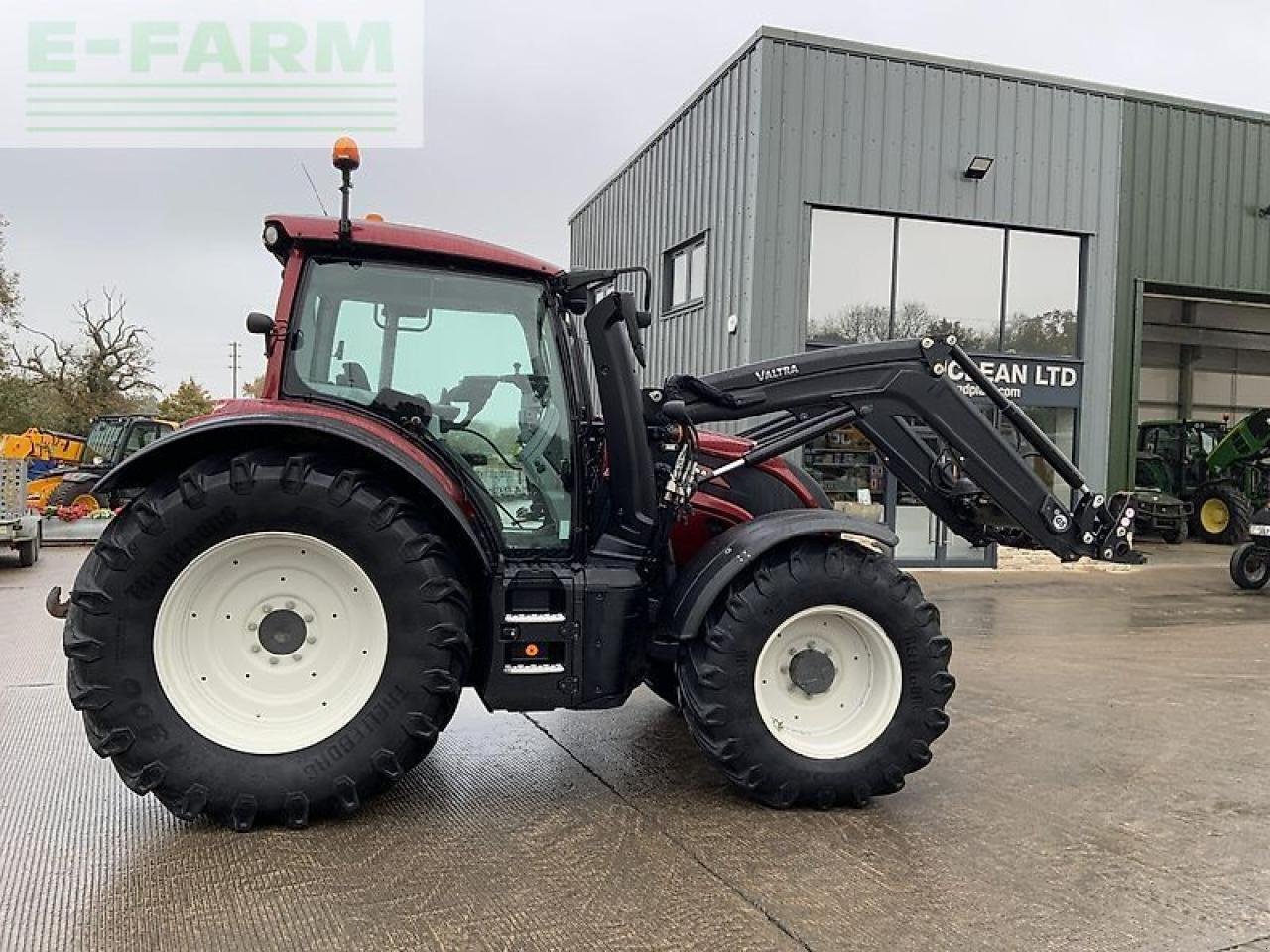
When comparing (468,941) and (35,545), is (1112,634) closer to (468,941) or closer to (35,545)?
(468,941)

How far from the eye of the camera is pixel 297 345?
3.87 metres

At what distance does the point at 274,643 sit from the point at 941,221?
1186cm

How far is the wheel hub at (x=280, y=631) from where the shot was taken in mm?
3750

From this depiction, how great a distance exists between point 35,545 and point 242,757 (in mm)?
11289

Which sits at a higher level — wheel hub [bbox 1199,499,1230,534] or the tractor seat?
the tractor seat

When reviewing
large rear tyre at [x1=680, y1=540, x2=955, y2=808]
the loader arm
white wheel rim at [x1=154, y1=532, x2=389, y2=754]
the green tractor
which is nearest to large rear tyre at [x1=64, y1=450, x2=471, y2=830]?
white wheel rim at [x1=154, y1=532, x2=389, y2=754]

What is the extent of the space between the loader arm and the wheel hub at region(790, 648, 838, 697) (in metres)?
0.87

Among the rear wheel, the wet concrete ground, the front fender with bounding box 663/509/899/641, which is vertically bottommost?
the rear wheel

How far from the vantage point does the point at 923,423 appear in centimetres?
463

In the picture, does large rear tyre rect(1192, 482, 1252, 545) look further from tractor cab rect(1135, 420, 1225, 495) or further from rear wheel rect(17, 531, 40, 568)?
rear wheel rect(17, 531, 40, 568)

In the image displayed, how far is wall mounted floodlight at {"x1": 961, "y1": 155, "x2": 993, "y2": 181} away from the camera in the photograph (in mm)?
13172

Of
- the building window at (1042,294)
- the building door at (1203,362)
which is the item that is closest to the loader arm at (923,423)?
the building window at (1042,294)

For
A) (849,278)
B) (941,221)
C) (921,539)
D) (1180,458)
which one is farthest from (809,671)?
(1180,458)

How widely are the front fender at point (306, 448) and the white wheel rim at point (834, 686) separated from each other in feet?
4.18
